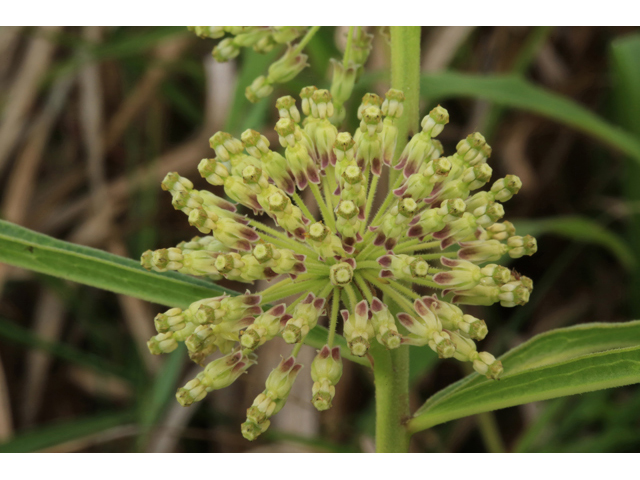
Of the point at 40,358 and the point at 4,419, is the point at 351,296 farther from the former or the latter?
the point at 40,358

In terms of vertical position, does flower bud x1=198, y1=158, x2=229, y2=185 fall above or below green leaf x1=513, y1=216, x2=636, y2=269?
below

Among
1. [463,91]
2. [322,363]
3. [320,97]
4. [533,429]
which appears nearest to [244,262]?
[322,363]

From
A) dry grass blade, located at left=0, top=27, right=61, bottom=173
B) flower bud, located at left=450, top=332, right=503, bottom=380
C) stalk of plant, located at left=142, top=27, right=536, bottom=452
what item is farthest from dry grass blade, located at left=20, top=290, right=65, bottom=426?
flower bud, located at left=450, top=332, right=503, bottom=380

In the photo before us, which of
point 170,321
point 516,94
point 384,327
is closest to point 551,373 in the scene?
point 384,327

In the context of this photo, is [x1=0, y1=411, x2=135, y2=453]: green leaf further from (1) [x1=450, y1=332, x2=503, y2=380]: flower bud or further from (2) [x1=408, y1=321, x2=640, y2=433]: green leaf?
(1) [x1=450, y1=332, x2=503, y2=380]: flower bud

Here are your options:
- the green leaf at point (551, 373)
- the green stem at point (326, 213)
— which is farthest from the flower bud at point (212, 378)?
the green leaf at point (551, 373)

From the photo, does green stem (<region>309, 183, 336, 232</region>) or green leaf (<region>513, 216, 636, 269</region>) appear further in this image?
green leaf (<region>513, 216, 636, 269</region>)
